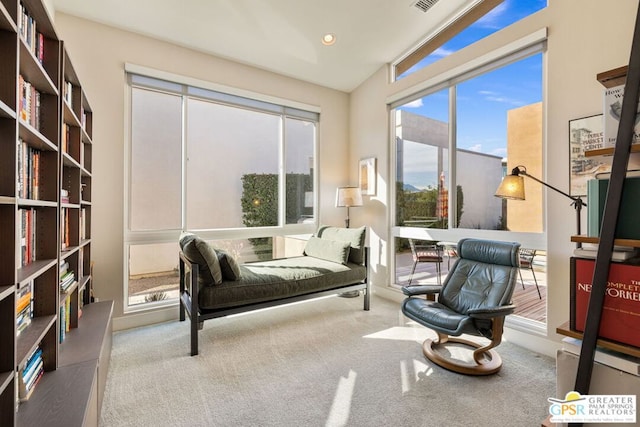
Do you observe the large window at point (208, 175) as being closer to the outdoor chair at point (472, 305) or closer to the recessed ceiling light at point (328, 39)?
the recessed ceiling light at point (328, 39)

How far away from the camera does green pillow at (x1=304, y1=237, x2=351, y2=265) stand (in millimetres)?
3676

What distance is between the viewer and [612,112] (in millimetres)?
1296

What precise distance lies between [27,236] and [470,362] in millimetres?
2945

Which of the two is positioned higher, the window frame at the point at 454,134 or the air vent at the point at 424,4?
the air vent at the point at 424,4

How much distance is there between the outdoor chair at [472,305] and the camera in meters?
2.26

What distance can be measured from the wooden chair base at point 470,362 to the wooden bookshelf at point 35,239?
2.24 meters

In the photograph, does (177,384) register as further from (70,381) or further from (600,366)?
(600,366)

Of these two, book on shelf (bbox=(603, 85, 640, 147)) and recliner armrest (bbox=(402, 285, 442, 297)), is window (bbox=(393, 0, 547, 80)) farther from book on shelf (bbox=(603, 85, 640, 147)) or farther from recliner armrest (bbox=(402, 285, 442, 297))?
recliner armrest (bbox=(402, 285, 442, 297))

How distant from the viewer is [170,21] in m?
3.02

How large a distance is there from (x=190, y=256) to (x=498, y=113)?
321cm

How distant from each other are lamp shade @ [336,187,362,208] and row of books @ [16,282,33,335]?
131 inches

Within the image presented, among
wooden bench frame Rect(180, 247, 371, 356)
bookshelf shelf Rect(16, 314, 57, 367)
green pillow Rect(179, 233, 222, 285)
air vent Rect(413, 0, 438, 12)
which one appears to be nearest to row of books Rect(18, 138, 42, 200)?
bookshelf shelf Rect(16, 314, 57, 367)

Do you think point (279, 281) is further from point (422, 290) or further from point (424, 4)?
point (424, 4)

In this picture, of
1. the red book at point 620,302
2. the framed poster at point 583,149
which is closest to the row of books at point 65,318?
the red book at point 620,302
